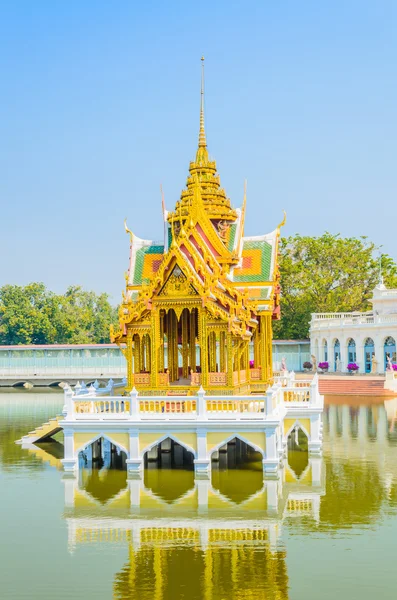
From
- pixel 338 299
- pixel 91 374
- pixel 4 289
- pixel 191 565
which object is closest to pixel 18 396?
pixel 91 374

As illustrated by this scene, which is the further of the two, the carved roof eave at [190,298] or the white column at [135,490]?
the carved roof eave at [190,298]

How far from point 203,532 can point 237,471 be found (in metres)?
5.06

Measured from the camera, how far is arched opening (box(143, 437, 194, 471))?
18.0m

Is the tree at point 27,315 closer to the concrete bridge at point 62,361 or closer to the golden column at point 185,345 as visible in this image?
the concrete bridge at point 62,361

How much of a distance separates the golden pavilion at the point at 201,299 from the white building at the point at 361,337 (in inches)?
1034

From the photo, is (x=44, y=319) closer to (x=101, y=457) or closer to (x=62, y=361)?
(x=62, y=361)

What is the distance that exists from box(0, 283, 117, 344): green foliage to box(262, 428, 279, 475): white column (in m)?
52.8

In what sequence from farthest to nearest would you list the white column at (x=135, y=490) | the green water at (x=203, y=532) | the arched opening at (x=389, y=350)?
the arched opening at (x=389, y=350)
the white column at (x=135, y=490)
the green water at (x=203, y=532)

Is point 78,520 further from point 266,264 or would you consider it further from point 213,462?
point 266,264

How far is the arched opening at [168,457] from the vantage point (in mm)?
18016

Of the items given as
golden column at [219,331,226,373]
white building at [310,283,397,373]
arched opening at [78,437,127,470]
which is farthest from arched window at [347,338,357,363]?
golden column at [219,331,226,373]

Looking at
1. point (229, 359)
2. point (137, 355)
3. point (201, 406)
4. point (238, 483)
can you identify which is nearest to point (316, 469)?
point (238, 483)

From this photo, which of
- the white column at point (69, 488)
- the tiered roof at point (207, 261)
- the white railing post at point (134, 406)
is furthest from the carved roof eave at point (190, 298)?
the white column at point (69, 488)

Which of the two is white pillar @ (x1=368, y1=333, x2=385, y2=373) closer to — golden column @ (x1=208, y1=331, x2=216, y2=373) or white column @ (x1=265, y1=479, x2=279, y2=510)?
golden column @ (x1=208, y1=331, x2=216, y2=373)
